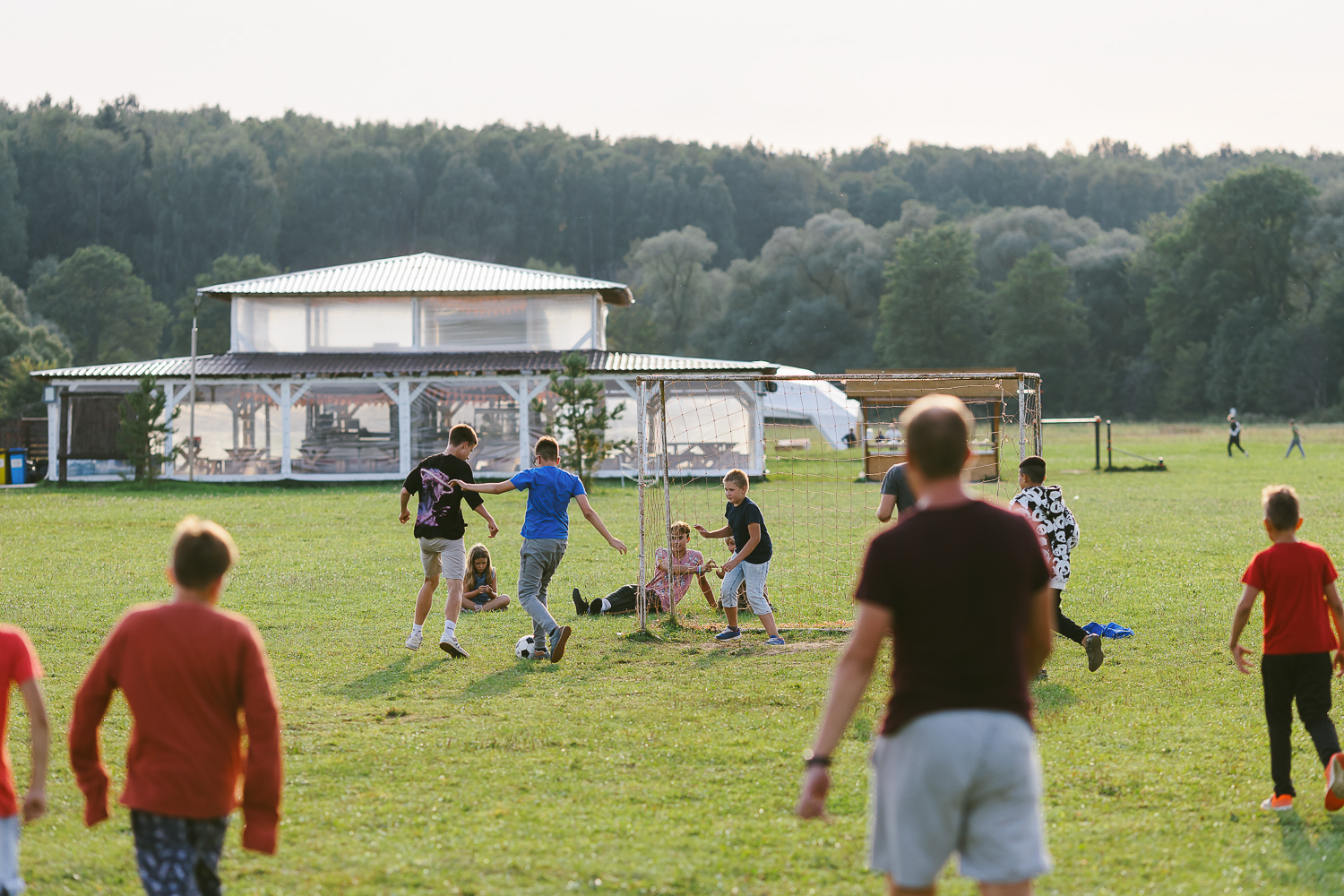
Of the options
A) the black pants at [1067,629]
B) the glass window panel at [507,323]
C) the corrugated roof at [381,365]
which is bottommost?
the black pants at [1067,629]

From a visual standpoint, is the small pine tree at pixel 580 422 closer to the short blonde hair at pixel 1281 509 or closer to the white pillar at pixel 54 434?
the white pillar at pixel 54 434

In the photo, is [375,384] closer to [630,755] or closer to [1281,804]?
[630,755]

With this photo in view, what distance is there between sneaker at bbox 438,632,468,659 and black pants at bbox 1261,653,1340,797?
582 centimetres

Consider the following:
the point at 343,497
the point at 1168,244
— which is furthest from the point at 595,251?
the point at 343,497

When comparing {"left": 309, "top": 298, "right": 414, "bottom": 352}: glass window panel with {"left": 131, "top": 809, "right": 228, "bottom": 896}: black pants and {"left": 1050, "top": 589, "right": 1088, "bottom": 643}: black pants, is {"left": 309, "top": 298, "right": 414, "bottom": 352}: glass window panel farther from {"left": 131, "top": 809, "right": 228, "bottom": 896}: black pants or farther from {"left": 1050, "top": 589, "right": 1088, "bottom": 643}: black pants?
{"left": 131, "top": 809, "right": 228, "bottom": 896}: black pants

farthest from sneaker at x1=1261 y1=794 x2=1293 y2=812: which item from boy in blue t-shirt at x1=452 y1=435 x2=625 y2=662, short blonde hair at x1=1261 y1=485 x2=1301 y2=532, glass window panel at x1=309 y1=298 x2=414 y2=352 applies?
glass window panel at x1=309 y1=298 x2=414 y2=352

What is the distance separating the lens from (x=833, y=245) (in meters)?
86.0

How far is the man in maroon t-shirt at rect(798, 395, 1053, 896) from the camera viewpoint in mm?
2922

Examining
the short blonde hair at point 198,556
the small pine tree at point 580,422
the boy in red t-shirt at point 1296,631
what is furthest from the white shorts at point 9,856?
the small pine tree at point 580,422

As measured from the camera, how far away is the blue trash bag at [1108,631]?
335 inches

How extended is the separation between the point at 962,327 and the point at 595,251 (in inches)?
1616

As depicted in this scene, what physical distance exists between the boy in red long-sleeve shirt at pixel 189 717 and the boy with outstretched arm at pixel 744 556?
20.0 ft

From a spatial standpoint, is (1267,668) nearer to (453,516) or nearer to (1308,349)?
(453,516)

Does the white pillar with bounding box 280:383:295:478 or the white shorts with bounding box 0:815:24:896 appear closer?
the white shorts with bounding box 0:815:24:896
